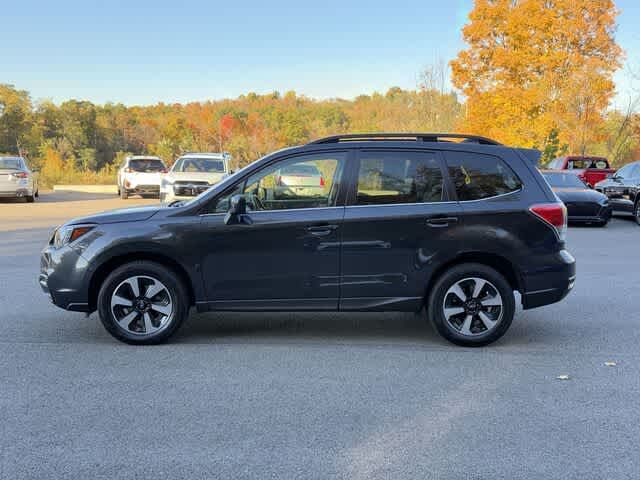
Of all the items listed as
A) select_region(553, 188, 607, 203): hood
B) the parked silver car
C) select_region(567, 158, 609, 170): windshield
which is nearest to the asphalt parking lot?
select_region(553, 188, 607, 203): hood

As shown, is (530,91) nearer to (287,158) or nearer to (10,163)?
(10,163)

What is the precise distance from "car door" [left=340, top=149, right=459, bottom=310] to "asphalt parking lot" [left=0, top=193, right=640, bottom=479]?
47cm

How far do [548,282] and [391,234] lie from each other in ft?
4.72

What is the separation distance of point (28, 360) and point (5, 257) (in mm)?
6264

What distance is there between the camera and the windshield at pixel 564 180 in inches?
693

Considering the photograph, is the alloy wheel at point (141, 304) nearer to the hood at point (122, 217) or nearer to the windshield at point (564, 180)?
the hood at point (122, 217)

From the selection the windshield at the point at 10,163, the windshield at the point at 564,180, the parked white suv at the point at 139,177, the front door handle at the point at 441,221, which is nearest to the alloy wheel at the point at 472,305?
the front door handle at the point at 441,221

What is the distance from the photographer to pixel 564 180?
17.8 m

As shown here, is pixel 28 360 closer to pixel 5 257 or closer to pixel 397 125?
pixel 5 257

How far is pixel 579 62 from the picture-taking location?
30.3 metres

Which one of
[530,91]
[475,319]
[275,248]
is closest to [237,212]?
[275,248]

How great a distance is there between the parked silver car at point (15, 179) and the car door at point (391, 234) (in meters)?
20.8

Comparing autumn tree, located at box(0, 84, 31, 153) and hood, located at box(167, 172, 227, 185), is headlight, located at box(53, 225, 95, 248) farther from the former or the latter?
autumn tree, located at box(0, 84, 31, 153)

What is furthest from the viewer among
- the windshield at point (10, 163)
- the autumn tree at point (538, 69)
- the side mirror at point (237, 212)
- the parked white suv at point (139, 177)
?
the autumn tree at point (538, 69)
